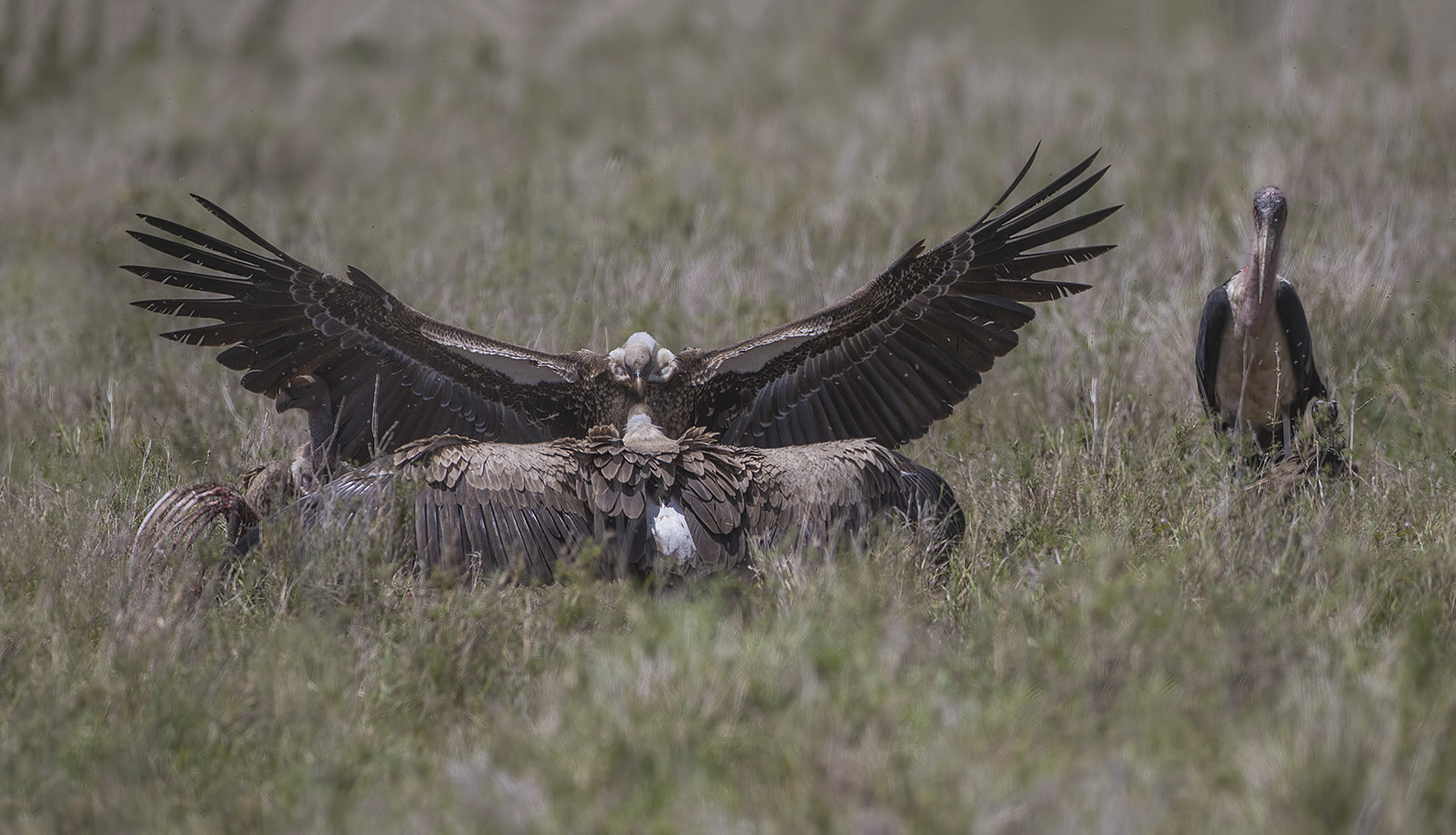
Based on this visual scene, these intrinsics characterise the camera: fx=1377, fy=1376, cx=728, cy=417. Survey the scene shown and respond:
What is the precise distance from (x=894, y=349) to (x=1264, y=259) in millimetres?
1977

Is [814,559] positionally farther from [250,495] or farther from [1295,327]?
[1295,327]

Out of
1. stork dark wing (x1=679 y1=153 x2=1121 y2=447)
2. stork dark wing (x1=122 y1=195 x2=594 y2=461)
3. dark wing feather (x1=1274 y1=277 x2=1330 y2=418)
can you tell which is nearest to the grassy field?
dark wing feather (x1=1274 y1=277 x2=1330 y2=418)

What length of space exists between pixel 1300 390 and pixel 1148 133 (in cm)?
522

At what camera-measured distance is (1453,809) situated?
296 cm

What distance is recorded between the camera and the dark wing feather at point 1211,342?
255 inches

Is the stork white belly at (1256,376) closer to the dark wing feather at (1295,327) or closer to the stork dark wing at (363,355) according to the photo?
the dark wing feather at (1295,327)

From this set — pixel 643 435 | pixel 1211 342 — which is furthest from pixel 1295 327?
pixel 643 435

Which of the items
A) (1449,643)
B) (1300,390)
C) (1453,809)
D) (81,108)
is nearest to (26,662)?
(1453,809)

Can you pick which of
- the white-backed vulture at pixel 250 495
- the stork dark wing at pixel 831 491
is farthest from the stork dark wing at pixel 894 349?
the white-backed vulture at pixel 250 495

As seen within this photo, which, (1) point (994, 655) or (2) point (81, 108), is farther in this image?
(2) point (81, 108)

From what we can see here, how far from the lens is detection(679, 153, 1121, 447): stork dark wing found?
206 inches

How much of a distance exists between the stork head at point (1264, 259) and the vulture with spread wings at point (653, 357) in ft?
4.57

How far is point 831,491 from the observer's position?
4836mm

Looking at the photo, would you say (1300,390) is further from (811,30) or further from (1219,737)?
(811,30)
